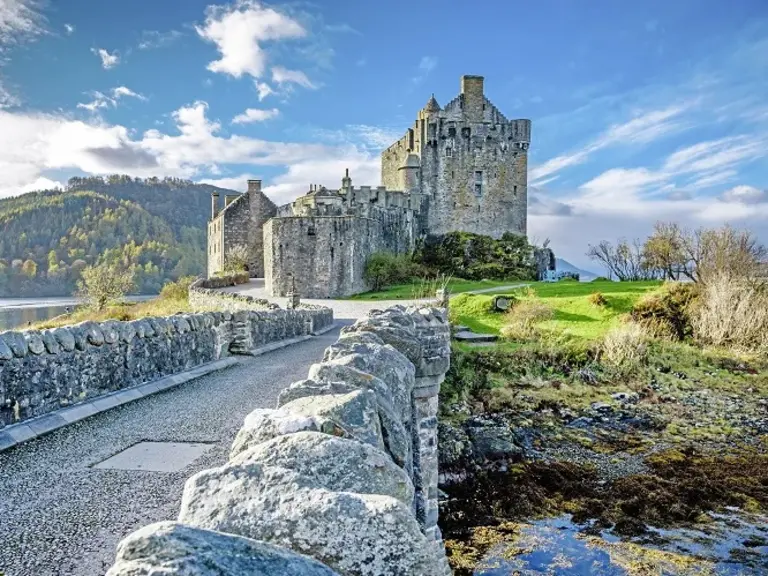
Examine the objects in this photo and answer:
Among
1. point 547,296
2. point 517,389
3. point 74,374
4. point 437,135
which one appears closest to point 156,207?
point 437,135

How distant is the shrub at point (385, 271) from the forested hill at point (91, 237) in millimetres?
51434

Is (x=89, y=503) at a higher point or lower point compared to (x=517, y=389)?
higher

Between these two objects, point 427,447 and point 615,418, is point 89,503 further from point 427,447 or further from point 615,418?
point 615,418

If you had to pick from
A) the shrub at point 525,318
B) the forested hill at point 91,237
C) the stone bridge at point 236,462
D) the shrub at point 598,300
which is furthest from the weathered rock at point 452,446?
the forested hill at point 91,237

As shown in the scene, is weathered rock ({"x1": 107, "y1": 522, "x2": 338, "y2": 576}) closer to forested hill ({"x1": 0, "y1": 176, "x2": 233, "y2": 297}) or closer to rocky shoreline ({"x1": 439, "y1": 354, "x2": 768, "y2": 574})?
rocky shoreline ({"x1": 439, "y1": 354, "x2": 768, "y2": 574})

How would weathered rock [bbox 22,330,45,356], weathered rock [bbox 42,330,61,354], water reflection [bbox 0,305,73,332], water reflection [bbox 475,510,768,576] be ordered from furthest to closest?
water reflection [bbox 0,305,73,332] < water reflection [bbox 475,510,768,576] < weathered rock [bbox 42,330,61,354] < weathered rock [bbox 22,330,45,356]

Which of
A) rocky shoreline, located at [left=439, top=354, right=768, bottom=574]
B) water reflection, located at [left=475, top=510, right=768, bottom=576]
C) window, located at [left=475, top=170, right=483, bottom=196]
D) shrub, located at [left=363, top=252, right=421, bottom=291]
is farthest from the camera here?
window, located at [left=475, top=170, right=483, bottom=196]

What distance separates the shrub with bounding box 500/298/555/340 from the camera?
24.9m

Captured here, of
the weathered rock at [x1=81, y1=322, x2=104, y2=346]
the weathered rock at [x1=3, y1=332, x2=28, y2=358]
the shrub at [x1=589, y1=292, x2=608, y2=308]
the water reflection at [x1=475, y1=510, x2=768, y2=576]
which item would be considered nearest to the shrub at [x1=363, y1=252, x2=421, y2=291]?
the shrub at [x1=589, y1=292, x2=608, y2=308]

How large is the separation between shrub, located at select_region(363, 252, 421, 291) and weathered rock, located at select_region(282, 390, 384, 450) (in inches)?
1495

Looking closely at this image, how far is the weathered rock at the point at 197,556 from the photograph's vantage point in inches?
58.9

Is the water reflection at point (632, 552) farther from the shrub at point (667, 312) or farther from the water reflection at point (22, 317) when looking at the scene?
the water reflection at point (22, 317)

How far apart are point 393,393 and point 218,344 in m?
8.10

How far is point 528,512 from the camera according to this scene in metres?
11.5
